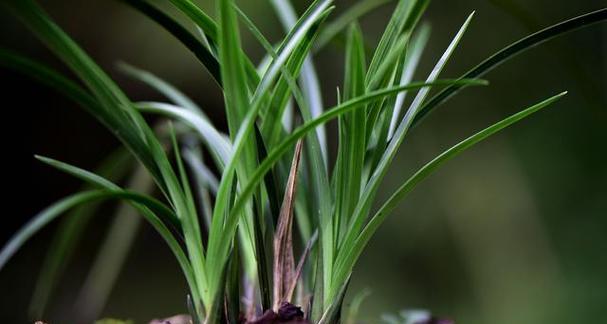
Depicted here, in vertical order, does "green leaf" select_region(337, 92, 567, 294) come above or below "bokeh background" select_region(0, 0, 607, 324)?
below

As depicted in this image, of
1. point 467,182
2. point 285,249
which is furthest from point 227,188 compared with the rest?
point 467,182

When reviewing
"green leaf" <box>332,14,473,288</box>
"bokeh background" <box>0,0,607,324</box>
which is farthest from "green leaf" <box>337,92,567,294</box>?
"bokeh background" <box>0,0,607,324</box>

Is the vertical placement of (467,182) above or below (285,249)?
above

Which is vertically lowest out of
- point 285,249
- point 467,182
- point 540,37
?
point 285,249

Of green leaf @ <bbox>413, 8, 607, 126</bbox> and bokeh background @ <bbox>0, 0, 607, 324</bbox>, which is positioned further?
bokeh background @ <bbox>0, 0, 607, 324</bbox>

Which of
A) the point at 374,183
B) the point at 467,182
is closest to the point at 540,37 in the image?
the point at 374,183

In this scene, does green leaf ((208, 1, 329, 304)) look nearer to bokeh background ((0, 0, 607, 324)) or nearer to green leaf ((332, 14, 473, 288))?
green leaf ((332, 14, 473, 288))

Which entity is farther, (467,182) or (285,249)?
(467,182)

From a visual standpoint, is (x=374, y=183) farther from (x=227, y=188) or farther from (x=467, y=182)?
(x=467, y=182)
